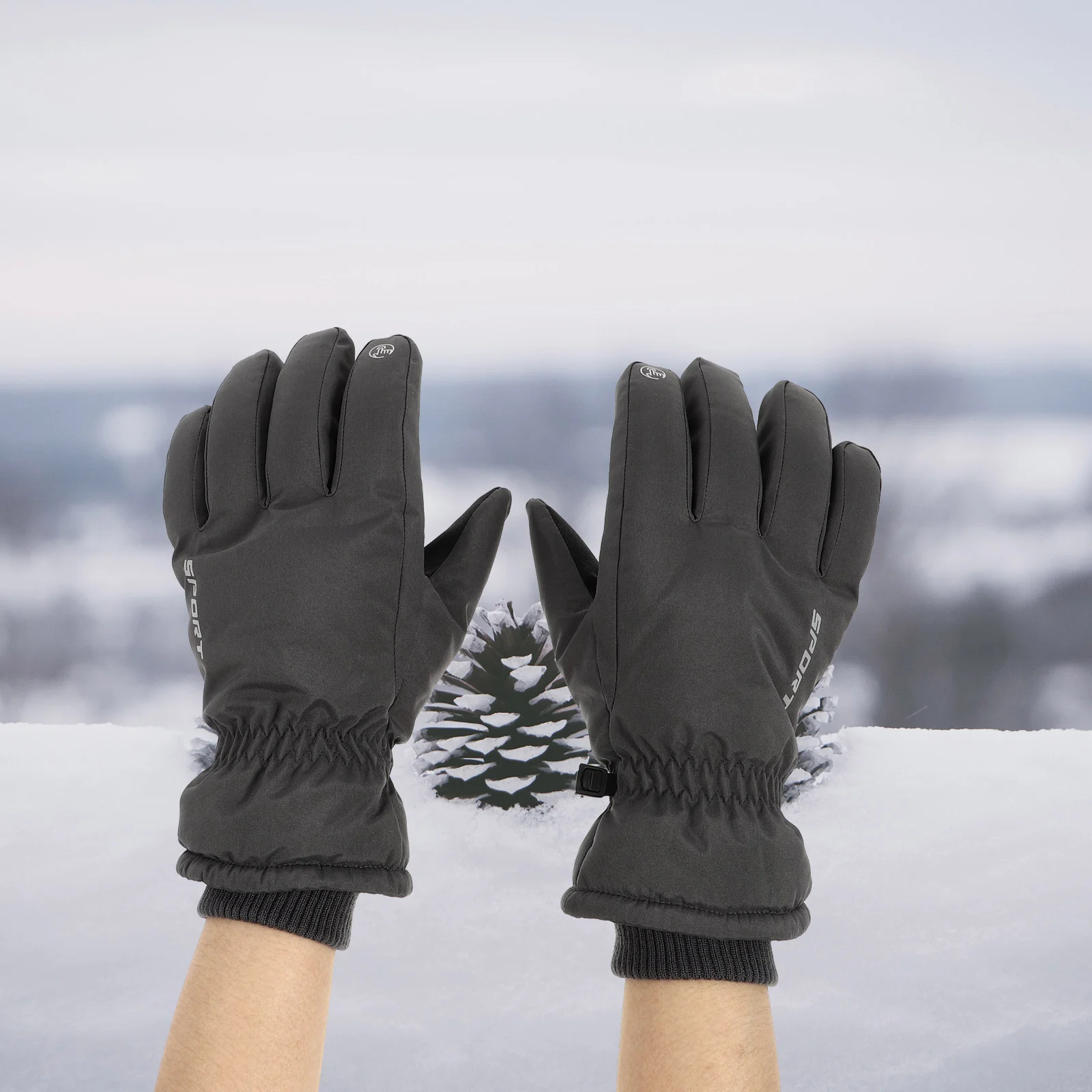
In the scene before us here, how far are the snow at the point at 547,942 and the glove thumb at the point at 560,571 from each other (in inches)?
9.2

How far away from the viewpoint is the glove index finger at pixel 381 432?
709mm

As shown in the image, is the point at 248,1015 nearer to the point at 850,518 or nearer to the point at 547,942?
the point at 547,942

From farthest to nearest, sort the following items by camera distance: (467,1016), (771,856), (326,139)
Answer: (326,139)
(467,1016)
(771,856)

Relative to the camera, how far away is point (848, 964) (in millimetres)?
810

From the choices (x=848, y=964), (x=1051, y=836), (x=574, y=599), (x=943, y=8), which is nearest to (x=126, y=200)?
(x=574, y=599)

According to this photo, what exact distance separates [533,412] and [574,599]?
0.37 m

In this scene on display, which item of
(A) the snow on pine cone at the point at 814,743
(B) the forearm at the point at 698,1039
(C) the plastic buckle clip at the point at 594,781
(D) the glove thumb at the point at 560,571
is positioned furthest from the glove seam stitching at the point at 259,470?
(A) the snow on pine cone at the point at 814,743

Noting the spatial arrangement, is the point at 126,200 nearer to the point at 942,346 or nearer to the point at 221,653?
the point at 221,653

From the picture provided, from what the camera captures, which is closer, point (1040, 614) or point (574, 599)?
point (574, 599)

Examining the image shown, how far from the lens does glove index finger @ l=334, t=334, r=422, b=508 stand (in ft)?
2.33

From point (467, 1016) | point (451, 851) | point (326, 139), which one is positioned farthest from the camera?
point (326, 139)

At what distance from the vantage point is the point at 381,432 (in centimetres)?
71

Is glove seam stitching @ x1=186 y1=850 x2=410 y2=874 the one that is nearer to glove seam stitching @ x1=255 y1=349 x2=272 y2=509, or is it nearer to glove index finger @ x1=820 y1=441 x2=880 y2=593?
glove seam stitching @ x1=255 y1=349 x2=272 y2=509

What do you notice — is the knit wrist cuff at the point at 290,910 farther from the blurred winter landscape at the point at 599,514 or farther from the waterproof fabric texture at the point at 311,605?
the blurred winter landscape at the point at 599,514
